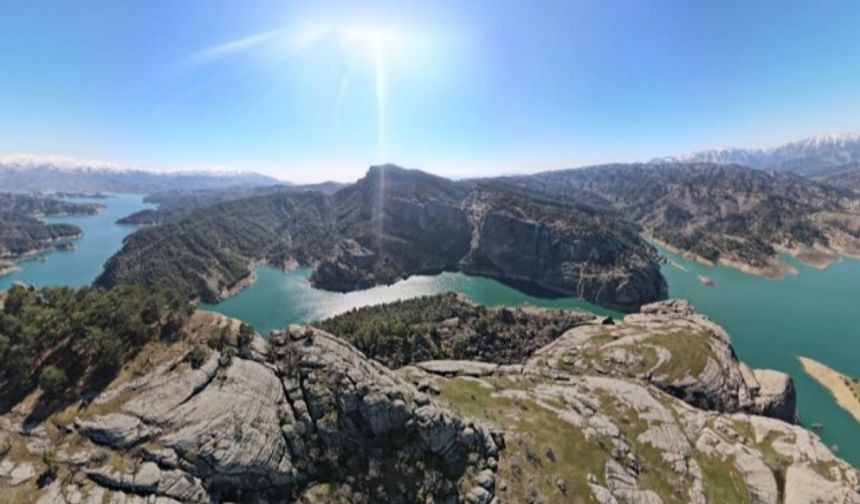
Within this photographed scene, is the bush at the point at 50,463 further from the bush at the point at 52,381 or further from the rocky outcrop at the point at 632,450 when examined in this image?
the rocky outcrop at the point at 632,450

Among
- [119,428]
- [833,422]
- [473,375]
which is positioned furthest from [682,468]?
[833,422]

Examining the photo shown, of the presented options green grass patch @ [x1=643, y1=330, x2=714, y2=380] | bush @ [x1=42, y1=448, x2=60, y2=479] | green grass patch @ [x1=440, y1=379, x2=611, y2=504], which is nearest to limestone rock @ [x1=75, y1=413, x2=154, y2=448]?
bush @ [x1=42, y1=448, x2=60, y2=479]

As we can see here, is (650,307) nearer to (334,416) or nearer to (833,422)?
(833,422)

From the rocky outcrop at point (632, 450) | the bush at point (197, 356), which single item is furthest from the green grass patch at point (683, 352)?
the bush at point (197, 356)

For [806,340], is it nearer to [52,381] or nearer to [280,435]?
[280,435]

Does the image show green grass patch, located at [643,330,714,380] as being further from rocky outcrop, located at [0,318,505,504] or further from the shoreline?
rocky outcrop, located at [0,318,505,504]
